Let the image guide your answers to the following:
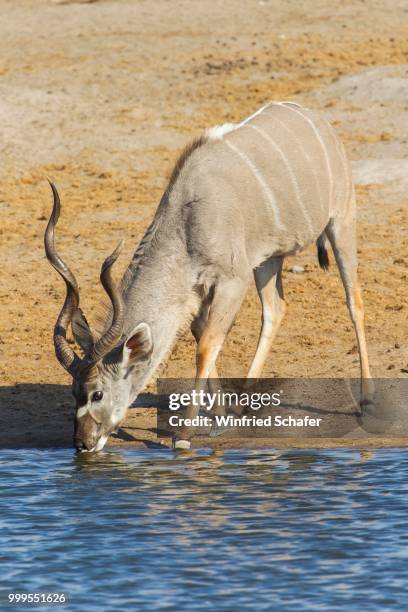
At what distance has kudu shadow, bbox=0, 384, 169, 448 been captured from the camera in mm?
8102

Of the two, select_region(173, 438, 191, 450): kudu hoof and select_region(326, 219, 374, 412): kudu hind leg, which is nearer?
select_region(173, 438, 191, 450): kudu hoof

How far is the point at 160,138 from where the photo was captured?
1434cm

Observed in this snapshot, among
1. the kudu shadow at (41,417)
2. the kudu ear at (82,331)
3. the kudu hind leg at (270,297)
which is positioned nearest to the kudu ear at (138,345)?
the kudu ear at (82,331)

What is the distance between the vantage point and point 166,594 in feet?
17.5

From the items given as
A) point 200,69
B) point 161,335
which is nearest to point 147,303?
point 161,335

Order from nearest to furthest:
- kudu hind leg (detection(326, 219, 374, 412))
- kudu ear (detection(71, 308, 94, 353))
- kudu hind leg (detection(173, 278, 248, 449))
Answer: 1. kudu ear (detection(71, 308, 94, 353))
2. kudu hind leg (detection(173, 278, 248, 449))
3. kudu hind leg (detection(326, 219, 374, 412))

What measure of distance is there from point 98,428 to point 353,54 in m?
10.3

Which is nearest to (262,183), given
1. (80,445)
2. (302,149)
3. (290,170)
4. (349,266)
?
(290,170)

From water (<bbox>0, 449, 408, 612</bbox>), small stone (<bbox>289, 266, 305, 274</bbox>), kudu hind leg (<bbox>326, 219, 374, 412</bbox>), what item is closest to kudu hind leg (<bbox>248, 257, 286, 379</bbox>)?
kudu hind leg (<bbox>326, 219, 374, 412</bbox>)

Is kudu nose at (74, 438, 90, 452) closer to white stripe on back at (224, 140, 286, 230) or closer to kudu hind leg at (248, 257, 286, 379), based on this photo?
kudu hind leg at (248, 257, 286, 379)

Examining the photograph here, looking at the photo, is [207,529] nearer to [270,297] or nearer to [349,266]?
[270,297]

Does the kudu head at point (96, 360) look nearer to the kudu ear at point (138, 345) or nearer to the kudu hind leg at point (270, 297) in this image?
the kudu ear at point (138, 345)

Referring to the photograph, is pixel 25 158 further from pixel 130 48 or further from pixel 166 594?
pixel 166 594

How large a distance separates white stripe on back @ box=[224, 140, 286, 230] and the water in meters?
1.45
